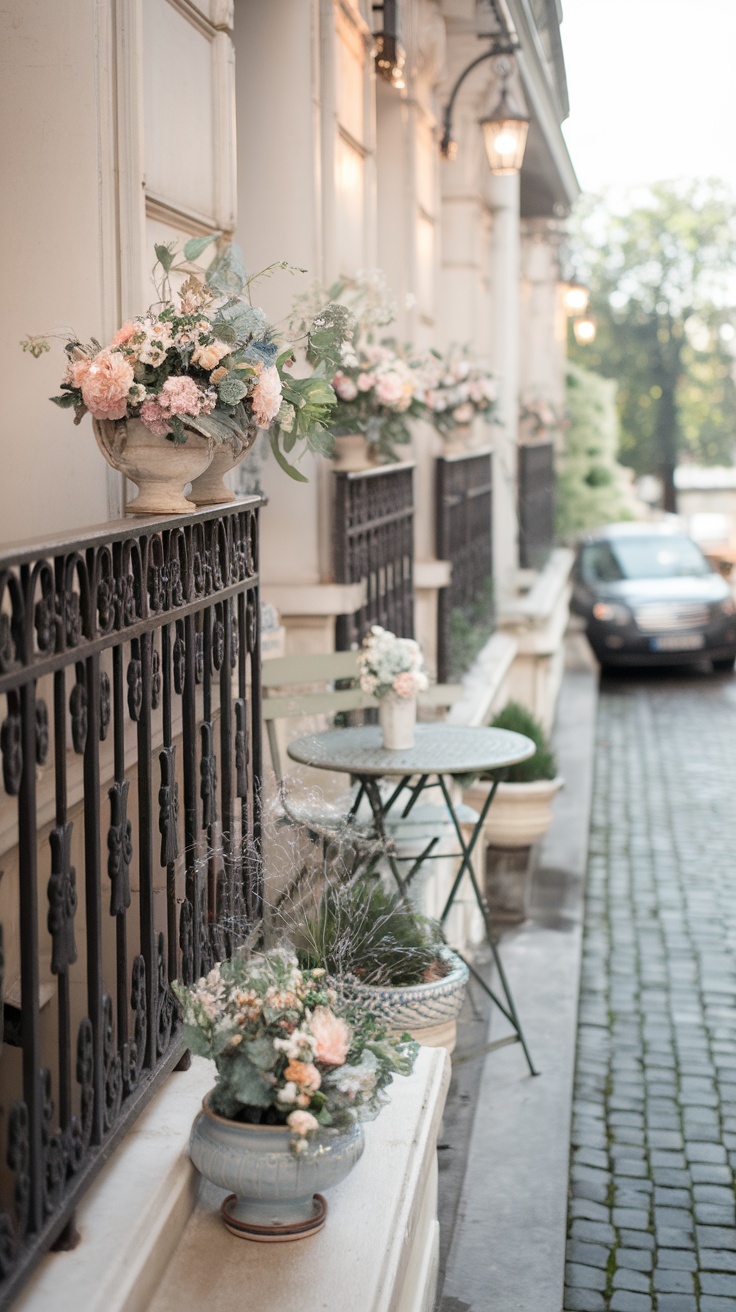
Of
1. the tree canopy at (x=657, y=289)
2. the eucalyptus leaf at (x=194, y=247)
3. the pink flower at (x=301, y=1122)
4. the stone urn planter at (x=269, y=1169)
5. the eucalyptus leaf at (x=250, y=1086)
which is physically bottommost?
the stone urn planter at (x=269, y=1169)

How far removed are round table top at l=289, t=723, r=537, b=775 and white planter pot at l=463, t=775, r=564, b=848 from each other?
2307mm

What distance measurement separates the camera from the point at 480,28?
1082cm

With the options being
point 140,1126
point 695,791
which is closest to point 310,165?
point 140,1126

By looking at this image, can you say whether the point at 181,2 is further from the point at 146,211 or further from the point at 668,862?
the point at 668,862

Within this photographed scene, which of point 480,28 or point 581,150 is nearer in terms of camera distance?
point 480,28

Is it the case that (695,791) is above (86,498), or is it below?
below

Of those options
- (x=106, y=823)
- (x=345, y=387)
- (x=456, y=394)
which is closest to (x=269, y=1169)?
(x=106, y=823)

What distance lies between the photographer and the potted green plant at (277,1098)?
9.44 feet

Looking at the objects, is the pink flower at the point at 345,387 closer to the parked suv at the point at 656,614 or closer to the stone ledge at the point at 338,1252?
the stone ledge at the point at 338,1252

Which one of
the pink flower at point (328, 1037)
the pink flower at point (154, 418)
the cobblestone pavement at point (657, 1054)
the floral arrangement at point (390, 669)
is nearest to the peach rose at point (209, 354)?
the pink flower at point (154, 418)

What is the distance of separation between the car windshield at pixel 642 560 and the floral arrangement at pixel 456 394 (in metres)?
9.39

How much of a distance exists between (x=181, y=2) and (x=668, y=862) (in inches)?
268

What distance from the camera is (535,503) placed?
51.9 ft

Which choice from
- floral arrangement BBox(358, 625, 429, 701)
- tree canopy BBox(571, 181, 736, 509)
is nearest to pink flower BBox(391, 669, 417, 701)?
floral arrangement BBox(358, 625, 429, 701)
